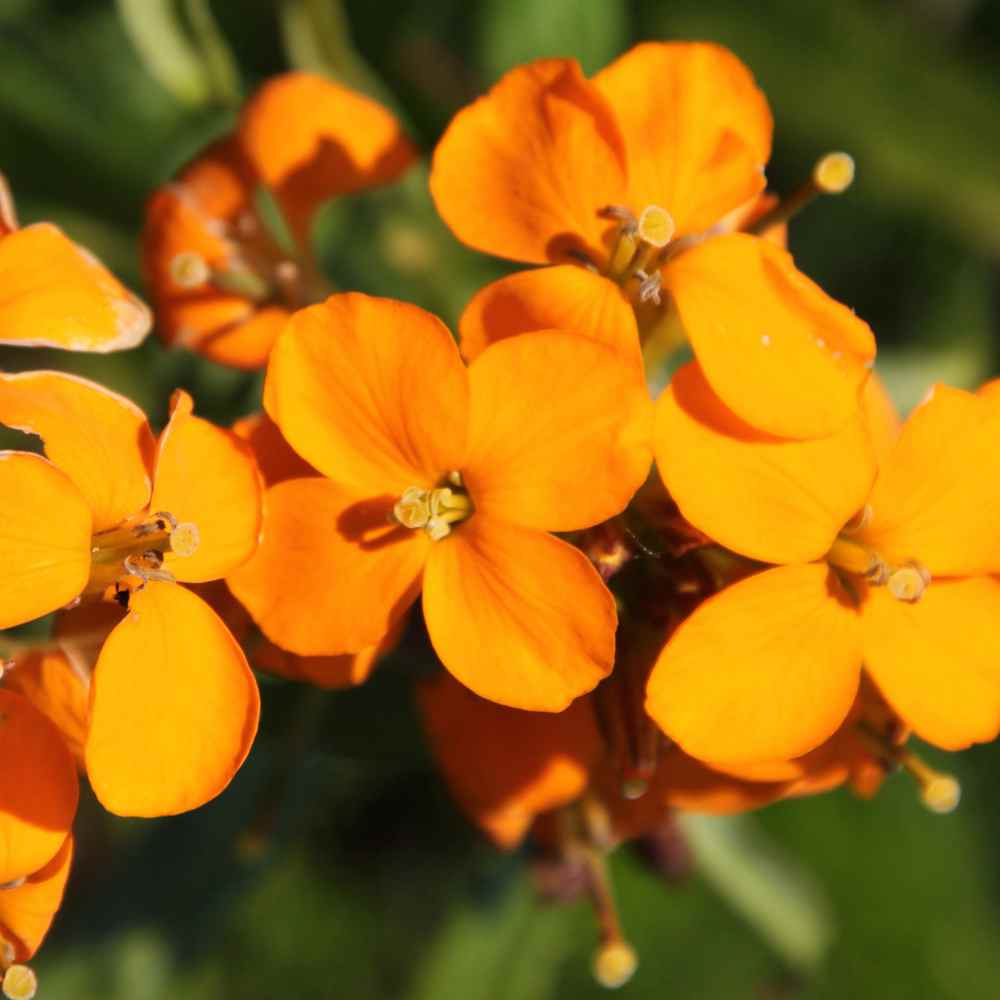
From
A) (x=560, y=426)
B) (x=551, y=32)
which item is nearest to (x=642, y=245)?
(x=560, y=426)

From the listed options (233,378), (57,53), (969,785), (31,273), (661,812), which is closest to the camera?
(31,273)

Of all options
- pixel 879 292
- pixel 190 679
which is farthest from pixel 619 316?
pixel 879 292

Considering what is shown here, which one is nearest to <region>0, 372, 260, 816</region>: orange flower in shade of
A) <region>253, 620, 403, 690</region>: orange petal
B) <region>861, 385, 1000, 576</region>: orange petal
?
<region>253, 620, 403, 690</region>: orange petal

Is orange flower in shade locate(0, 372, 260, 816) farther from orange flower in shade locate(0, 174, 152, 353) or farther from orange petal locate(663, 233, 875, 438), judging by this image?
orange petal locate(663, 233, 875, 438)

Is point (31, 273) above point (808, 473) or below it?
above

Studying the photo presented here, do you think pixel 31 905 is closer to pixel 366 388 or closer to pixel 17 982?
pixel 17 982

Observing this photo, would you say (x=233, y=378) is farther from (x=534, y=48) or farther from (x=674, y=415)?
(x=674, y=415)

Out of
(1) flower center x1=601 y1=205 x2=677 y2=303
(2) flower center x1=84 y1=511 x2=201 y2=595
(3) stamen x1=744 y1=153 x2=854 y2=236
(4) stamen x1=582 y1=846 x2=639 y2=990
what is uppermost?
(1) flower center x1=601 y1=205 x2=677 y2=303
